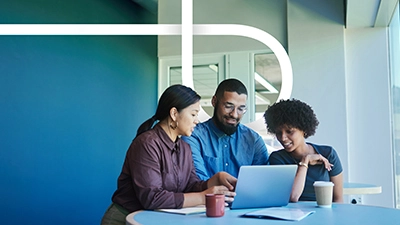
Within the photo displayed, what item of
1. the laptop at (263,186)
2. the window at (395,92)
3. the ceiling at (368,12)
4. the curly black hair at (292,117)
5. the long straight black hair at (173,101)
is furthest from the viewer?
the window at (395,92)

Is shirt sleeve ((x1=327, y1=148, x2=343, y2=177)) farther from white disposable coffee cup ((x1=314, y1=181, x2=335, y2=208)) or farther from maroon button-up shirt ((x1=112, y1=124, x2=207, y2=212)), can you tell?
maroon button-up shirt ((x1=112, y1=124, x2=207, y2=212))

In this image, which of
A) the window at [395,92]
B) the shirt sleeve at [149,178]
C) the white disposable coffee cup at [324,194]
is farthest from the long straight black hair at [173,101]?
the window at [395,92]

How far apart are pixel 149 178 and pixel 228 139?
827 millimetres

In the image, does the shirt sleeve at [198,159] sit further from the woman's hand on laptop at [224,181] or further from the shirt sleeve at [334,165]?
the shirt sleeve at [334,165]

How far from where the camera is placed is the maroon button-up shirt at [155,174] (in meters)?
1.61

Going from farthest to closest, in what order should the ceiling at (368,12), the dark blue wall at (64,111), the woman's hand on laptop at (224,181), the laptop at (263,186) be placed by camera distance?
the ceiling at (368,12)
the dark blue wall at (64,111)
the woman's hand on laptop at (224,181)
the laptop at (263,186)

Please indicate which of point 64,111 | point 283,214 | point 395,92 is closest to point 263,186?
point 283,214

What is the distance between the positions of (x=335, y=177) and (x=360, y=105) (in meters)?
2.47

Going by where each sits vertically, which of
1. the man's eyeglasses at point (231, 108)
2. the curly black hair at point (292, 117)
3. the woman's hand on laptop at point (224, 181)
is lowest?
the woman's hand on laptop at point (224, 181)

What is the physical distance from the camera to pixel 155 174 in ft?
5.46

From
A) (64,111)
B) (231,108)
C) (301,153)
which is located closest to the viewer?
(301,153)

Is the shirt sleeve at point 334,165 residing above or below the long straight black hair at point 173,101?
below

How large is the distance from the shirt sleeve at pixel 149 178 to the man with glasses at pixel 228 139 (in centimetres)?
60

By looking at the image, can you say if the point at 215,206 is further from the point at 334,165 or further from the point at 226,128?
the point at 226,128
